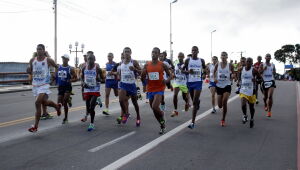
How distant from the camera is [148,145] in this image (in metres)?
6.26

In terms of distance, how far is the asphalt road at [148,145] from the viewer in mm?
5148

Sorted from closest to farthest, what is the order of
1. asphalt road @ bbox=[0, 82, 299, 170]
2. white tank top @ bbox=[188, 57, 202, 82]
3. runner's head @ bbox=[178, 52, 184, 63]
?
asphalt road @ bbox=[0, 82, 299, 170] < white tank top @ bbox=[188, 57, 202, 82] < runner's head @ bbox=[178, 52, 184, 63]

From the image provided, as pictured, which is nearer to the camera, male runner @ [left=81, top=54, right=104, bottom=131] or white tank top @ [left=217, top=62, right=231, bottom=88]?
male runner @ [left=81, top=54, right=104, bottom=131]

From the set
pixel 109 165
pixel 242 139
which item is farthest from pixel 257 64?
pixel 109 165

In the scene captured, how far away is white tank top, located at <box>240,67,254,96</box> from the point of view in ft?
28.0

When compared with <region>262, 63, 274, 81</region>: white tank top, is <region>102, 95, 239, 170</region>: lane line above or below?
below

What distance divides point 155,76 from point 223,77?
7.36 feet

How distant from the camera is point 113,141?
21.6ft

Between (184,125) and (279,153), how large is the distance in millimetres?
2971

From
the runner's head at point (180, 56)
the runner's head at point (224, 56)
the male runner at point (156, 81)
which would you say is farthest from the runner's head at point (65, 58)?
the runner's head at point (224, 56)

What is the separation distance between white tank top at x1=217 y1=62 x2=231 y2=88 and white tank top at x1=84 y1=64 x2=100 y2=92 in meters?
3.18

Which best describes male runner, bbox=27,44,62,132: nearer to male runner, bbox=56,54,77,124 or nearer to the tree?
male runner, bbox=56,54,77,124

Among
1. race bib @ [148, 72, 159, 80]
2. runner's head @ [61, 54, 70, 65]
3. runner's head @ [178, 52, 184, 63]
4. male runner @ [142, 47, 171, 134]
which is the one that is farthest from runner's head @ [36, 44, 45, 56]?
runner's head @ [178, 52, 184, 63]

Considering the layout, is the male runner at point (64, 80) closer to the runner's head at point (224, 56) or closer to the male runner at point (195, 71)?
the male runner at point (195, 71)
